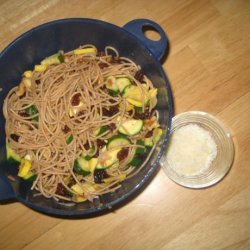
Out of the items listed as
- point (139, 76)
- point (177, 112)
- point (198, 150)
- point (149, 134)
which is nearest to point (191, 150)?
point (198, 150)

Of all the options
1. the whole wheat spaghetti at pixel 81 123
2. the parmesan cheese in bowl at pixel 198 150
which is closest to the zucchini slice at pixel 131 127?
the whole wheat spaghetti at pixel 81 123

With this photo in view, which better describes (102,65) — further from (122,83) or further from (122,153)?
(122,153)

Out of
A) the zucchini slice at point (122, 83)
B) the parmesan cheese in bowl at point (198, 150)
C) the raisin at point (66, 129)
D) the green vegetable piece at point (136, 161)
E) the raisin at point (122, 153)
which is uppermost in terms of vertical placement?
the zucchini slice at point (122, 83)

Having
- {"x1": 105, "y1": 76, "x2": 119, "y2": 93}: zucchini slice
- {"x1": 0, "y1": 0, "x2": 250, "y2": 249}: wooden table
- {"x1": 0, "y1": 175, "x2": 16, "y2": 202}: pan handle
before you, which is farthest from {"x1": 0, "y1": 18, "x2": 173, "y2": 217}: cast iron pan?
{"x1": 0, "y1": 0, "x2": 250, "y2": 249}: wooden table

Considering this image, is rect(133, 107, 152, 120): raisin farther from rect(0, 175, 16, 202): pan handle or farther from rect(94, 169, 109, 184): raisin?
rect(0, 175, 16, 202): pan handle

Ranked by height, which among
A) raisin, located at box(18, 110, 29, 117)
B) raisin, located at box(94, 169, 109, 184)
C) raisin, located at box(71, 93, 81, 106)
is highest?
raisin, located at box(18, 110, 29, 117)

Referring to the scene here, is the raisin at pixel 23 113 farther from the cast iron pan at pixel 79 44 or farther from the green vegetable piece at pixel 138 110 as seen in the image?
the green vegetable piece at pixel 138 110

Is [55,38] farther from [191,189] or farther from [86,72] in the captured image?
[191,189]
